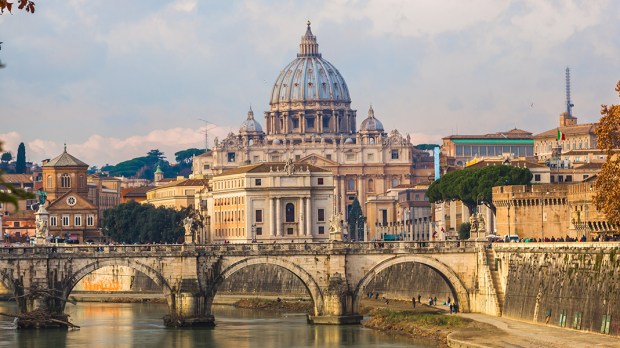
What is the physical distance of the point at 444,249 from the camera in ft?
252

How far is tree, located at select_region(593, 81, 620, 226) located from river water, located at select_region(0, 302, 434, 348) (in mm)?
10674

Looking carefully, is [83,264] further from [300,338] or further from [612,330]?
[612,330]

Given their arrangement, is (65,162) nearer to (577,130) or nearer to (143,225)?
(143,225)

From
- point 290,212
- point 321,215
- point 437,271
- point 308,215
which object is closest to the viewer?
point 437,271

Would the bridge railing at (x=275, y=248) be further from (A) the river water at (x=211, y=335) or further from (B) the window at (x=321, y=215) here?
(B) the window at (x=321, y=215)

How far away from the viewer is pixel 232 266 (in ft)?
255

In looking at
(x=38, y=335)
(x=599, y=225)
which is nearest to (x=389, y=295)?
(x=599, y=225)

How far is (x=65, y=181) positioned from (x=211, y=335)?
101 m

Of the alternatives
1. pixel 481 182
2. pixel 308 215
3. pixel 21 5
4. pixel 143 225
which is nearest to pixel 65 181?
pixel 143 225

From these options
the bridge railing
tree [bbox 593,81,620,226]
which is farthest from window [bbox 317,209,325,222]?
tree [bbox 593,81,620,226]

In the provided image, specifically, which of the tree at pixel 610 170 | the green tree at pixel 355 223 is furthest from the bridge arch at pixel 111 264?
the green tree at pixel 355 223

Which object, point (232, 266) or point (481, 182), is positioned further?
point (481, 182)

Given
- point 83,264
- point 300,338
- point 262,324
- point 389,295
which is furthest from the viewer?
point 389,295

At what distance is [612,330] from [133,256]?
27.2m
